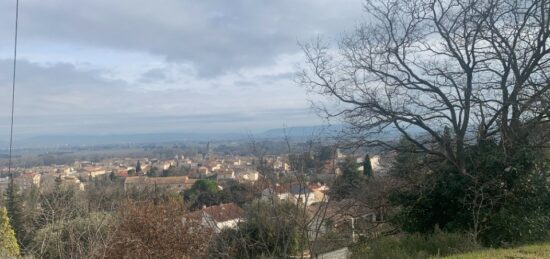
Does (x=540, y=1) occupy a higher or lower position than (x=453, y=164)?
higher

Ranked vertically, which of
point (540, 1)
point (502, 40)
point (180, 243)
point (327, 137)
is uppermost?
point (540, 1)

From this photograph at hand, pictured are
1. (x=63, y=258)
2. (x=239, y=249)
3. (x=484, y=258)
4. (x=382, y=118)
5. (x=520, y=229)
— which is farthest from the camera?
(x=382, y=118)

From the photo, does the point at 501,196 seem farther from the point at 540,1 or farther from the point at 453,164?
the point at 540,1

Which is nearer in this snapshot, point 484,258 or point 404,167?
point 484,258

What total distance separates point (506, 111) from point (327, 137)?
12.8 ft

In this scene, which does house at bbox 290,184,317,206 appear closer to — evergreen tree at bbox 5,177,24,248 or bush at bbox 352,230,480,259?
bush at bbox 352,230,480,259

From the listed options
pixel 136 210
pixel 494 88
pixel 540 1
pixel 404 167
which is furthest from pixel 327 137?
pixel 136 210

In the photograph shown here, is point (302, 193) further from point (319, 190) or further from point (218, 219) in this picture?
point (218, 219)

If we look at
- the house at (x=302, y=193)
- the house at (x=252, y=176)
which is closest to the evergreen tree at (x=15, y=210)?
the house at (x=252, y=176)

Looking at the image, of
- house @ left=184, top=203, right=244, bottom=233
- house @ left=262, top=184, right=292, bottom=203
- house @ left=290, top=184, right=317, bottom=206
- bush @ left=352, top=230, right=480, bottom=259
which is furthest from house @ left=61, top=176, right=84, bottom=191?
bush @ left=352, top=230, right=480, bottom=259

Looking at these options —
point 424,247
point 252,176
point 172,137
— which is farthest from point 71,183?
point 172,137

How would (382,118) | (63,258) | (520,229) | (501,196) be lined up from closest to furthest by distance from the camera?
(63,258) < (520,229) < (501,196) < (382,118)

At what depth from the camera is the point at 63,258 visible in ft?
22.0

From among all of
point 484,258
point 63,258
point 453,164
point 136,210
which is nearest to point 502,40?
point 453,164
